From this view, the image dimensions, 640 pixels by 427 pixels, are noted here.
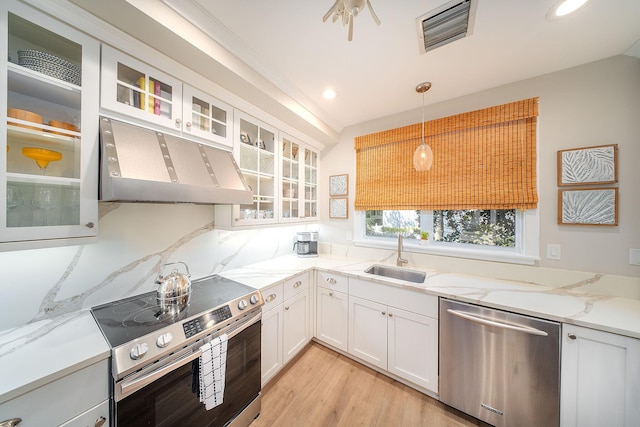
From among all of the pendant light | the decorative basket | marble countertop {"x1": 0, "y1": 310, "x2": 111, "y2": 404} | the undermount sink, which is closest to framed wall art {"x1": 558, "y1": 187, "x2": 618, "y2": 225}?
the pendant light

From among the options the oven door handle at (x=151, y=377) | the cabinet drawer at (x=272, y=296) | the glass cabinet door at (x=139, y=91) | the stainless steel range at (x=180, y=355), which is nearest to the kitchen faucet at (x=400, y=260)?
the cabinet drawer at (x=272, y=296)

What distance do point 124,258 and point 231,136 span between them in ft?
3.74

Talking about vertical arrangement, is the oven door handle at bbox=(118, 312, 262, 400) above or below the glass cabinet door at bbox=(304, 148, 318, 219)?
below

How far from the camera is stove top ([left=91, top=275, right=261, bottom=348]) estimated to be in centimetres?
100

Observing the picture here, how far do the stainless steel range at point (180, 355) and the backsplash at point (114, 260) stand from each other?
134 mm

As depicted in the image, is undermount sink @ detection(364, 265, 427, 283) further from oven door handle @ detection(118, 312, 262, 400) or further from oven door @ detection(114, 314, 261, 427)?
oven door handle @ detection(118, 312, 262, 400)

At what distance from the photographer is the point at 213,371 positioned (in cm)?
112

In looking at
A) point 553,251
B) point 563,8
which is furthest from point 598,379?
point 563,8

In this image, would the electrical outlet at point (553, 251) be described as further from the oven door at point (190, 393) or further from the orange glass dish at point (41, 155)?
the orange glass dish at point (41, 155)

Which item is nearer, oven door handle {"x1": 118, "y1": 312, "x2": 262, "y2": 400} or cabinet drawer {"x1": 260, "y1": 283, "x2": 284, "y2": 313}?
oven door handle {"x1": 118, "y1": 312, "x2": 262, "y2": 400}

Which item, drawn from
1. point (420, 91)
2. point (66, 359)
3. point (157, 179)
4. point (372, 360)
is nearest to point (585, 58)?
point (420, 91)

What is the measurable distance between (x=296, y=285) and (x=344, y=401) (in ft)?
3.10

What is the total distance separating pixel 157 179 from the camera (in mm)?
1127

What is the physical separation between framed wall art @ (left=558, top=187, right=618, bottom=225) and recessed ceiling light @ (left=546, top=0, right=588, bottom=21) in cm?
117
